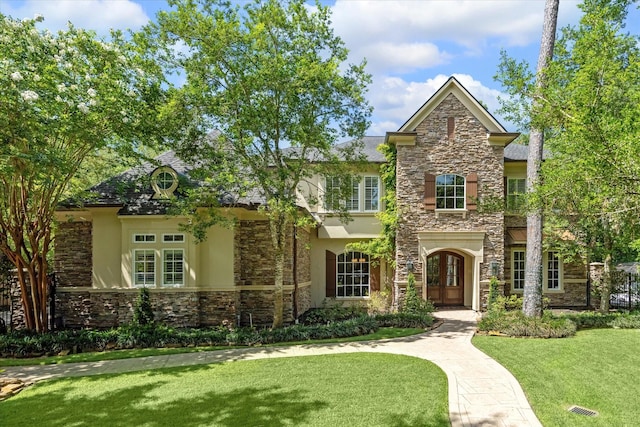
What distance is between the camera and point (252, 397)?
7.27 m

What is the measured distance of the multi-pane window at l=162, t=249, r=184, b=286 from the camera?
13.8 metres

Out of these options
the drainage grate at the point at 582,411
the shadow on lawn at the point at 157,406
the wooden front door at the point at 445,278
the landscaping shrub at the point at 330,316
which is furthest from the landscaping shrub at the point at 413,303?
the shadow on lawn at the point at 157,406

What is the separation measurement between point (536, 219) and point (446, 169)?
3961 millimetres

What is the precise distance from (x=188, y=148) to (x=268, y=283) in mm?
5565

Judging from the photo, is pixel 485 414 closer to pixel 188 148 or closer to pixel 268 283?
pixel 268 283

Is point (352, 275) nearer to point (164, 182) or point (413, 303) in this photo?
point (413, 303)

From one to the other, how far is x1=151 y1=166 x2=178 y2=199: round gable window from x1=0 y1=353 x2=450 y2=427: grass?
6670mm

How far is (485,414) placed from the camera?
21.5 feet

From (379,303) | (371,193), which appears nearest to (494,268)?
(379,303)

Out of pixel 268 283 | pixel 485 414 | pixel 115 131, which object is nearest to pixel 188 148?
pixel 115 131

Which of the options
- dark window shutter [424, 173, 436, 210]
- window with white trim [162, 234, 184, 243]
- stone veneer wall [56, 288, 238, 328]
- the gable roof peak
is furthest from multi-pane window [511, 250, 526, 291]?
window with white trim [162, 234, 184, 243]

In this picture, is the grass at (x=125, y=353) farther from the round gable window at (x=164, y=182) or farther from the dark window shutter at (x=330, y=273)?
the dark window shutter at (x=330, y=273)

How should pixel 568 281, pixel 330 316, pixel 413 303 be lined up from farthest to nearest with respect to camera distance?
pixel 568 281 → pixel 413 303 → pixel 330 316

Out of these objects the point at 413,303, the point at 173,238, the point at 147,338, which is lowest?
the point at 147,338
